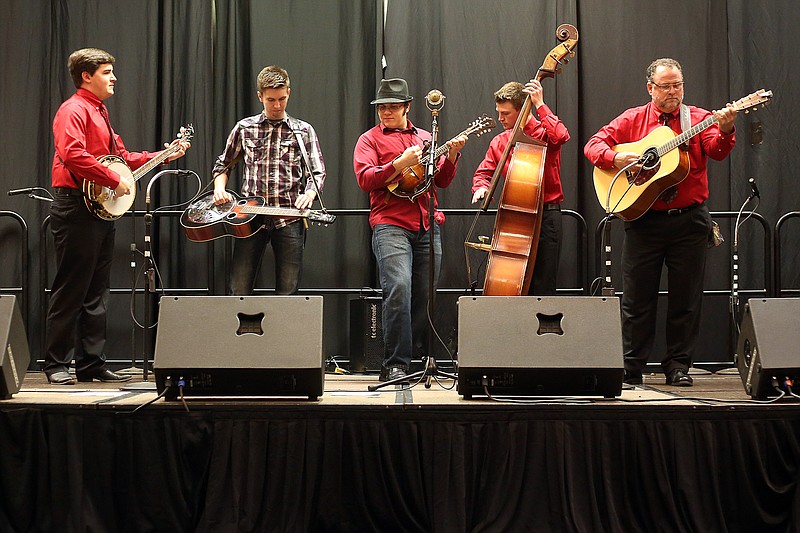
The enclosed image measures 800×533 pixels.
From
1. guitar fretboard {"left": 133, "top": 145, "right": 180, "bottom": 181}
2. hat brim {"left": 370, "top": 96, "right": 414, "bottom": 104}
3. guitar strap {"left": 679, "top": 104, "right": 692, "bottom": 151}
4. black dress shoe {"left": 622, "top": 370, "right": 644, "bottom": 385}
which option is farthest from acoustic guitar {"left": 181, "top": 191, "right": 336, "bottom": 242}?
guitar strap {"left": 679, "top": 104, "right": 692, "bottom": 151}

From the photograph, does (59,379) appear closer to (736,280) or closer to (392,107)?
(392,107)

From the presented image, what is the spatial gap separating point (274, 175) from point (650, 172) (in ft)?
7.47

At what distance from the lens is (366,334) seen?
18.9 ft

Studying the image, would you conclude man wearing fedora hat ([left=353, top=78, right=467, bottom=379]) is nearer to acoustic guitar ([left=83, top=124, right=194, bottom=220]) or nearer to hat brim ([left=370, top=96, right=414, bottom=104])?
hat brim ([left=370, top=96, right=414, bottom=104])

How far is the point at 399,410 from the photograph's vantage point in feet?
10.7

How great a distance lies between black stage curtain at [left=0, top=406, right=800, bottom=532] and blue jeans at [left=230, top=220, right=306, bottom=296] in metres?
1.84

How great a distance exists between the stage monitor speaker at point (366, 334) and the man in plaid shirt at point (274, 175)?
770mm

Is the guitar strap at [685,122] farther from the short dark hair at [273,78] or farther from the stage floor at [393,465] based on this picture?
the short dark hair at [273,78]

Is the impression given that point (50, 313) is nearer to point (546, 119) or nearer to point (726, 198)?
point (546, 119)

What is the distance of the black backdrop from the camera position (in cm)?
626

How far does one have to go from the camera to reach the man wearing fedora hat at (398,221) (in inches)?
182

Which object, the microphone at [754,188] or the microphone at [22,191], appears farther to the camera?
the microphone at [22,191]

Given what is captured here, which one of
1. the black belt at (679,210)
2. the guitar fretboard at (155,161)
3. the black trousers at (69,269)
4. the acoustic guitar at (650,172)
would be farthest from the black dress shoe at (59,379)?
the black belt at (679,210)

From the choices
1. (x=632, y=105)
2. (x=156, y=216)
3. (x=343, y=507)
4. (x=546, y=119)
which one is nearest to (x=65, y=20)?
(x=156, y=216)
